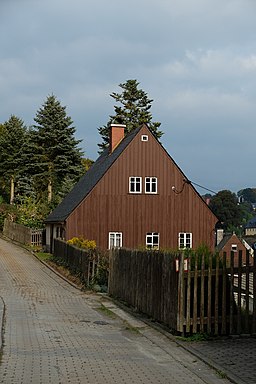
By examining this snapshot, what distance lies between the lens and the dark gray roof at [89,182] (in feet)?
128

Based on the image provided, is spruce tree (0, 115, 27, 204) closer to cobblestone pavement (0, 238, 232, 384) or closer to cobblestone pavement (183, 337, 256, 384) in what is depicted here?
cobblestone pavement (0, 238, 232, 384)

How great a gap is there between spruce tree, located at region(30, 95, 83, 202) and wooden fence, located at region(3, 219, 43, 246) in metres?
8.69

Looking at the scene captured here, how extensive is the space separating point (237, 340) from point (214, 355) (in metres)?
1.45

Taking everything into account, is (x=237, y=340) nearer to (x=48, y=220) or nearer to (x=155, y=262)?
(x=155, y=262)

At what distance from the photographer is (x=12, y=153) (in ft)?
220

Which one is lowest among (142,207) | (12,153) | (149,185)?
(142,207)

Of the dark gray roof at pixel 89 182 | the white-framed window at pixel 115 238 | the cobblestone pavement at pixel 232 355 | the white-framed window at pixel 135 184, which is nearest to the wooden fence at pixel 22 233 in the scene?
the dark gray roof at pixel 89 182

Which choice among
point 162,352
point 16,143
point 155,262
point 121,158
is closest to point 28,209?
point 16,143

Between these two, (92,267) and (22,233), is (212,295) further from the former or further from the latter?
(22,233)

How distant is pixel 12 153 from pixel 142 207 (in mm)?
31827

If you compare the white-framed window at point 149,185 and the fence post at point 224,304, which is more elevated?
the white-framed window at point 149,185

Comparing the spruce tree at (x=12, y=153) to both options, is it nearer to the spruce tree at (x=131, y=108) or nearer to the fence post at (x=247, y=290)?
the spruce tree at (x=131, y=108)

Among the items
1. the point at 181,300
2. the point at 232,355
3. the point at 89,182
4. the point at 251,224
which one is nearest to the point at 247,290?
the point at 181,300

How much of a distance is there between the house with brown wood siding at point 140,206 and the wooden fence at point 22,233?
753cm
